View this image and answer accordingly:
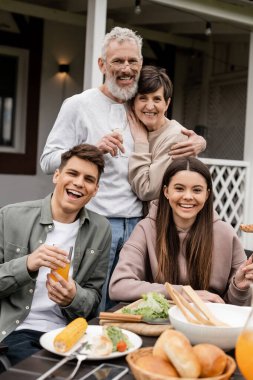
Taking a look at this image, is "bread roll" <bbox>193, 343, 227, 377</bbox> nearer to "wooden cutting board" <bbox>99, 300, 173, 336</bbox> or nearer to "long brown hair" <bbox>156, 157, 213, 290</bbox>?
"wooden cutting board" <bbox>99, 300, 173, 336</bbox>

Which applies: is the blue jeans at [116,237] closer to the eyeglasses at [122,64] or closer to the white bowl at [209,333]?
the eyeglasses at [122,64]

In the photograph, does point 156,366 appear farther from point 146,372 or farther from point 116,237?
point 116,237

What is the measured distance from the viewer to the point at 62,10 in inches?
281

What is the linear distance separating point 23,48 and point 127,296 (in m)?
5.66

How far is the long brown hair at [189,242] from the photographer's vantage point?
8.16ft

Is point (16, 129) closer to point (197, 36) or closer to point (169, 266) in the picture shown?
point (197, 36)

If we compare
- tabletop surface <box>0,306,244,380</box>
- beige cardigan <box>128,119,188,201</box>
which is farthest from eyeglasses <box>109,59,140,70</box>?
tabletop surface <box>0,306,244,380</box>

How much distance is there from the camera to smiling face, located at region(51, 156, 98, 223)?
2463 mm

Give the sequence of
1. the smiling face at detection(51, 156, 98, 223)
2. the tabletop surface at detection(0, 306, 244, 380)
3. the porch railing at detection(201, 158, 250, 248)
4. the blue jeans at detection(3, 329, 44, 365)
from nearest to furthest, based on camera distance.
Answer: the tabletop surface at detection(0, 306, 244, 380)
the blue jeans at detection(3, 329, 44, 365)
the smiling face at detection(51, 156, 98, 223)
the porch railing at detection(201, 158, 250, 248)

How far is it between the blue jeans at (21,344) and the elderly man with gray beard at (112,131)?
80 cm

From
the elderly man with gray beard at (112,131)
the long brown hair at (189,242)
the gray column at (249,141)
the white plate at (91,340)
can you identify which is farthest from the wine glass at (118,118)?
the gray column at (249,141)

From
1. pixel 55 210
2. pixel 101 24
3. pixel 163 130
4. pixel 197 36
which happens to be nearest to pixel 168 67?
pixel 197 36

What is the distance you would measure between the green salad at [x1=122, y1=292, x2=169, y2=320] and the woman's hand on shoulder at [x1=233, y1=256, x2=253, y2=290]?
0.33 meters

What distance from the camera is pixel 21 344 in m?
2.28
